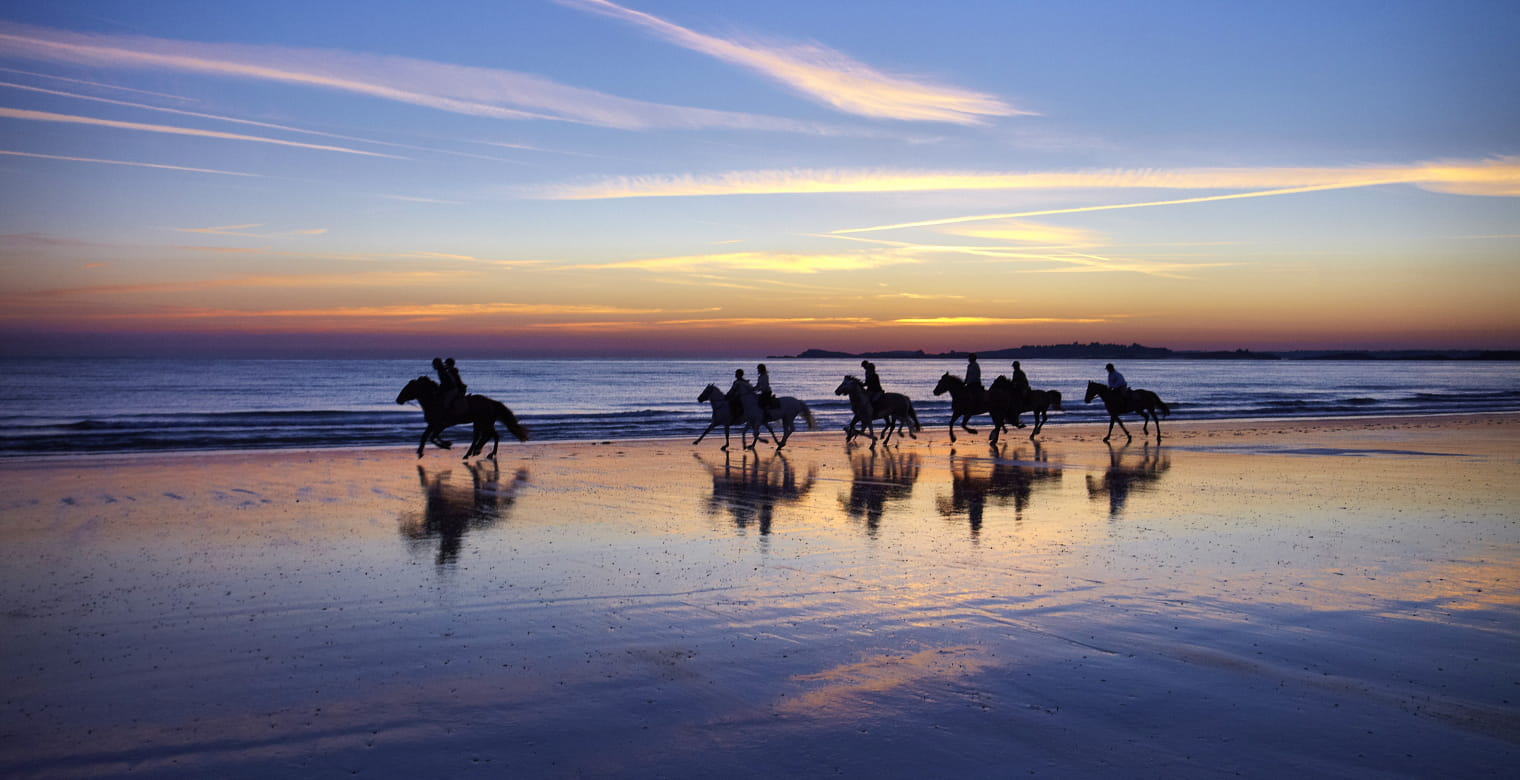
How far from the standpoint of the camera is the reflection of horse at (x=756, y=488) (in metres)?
13.1

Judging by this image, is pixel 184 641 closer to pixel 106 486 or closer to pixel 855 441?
pixel 106 486

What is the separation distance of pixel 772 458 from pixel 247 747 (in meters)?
17.0

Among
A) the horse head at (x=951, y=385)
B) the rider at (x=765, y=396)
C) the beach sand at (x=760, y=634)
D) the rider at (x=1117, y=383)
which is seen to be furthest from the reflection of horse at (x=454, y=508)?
the rider at (x=1117, y=383)

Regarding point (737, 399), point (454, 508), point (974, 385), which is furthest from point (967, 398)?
point (454, 508)

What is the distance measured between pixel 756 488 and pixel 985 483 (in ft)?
12.6

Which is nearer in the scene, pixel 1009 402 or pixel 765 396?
pixel 765 396

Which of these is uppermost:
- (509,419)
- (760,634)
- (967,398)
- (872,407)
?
(967,398)

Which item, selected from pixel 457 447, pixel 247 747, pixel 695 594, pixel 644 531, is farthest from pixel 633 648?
pixel 457 447

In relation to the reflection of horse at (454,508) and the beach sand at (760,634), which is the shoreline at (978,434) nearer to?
the reflection of horse at (454,508)

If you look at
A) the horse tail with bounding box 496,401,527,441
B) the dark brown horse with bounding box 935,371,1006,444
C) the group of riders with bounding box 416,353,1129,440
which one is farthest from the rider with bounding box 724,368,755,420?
the dark brown horse with bounding box 935,371,1006,444

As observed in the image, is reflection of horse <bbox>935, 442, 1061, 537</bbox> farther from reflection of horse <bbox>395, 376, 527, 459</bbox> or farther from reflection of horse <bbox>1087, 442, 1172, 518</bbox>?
reflection of horse <bbox>395, 376, 527, 459</bbox>

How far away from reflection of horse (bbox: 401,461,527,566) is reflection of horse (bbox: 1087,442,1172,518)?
797 cm

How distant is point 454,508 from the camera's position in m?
13.6

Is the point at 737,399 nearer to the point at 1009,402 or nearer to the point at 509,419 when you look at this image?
the point at 509,419
